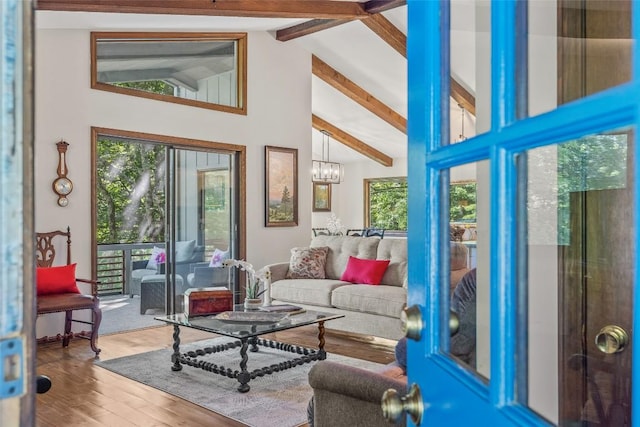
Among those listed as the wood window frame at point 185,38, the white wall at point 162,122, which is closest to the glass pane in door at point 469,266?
the white wall at point 162,122

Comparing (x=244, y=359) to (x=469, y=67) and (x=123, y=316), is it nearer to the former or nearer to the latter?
(x=469, y=67)

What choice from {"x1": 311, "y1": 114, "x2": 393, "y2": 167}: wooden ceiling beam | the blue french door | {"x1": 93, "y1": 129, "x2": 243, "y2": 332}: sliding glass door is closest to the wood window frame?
{"x1": 93, "y1": 129, "x2": 243, "y2": 332}: sliding glass door

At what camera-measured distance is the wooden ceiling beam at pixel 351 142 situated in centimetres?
1021

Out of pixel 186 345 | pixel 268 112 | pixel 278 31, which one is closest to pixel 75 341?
pixel 186 345

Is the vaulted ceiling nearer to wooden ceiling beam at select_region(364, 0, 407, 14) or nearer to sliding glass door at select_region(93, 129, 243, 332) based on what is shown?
wooden ceiling beam at select_region(364, 0, 407, 14)

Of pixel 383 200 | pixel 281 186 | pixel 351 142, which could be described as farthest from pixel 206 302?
pixel 351 142

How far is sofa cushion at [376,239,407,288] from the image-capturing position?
5324 millimetres

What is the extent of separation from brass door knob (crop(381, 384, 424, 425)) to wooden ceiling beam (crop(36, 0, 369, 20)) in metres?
4.20

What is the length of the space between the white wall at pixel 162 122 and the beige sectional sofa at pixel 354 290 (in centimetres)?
114

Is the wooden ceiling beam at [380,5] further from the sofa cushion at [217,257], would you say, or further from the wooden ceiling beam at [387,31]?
the sofa cushion at [217,257]

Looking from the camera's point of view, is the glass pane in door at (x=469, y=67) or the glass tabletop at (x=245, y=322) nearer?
the glass pane in door at (x=469, y=67)

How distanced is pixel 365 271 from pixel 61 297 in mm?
2712

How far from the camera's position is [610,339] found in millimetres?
1180

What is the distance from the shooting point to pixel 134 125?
18.7 feet
